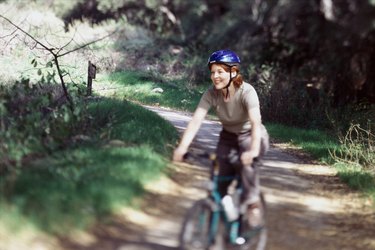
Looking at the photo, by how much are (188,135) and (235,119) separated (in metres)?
0.58

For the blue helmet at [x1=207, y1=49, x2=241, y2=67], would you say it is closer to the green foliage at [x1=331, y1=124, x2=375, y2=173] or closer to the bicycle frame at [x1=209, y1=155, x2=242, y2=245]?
the bicycle frame at [x1=209, y1=155, x2=242, y2=245]

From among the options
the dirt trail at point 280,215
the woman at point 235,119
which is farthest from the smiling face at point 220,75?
the dirt trail at point 280,215

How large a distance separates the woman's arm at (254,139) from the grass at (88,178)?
5.59 ft

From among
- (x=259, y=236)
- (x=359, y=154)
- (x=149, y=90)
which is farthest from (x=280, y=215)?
(x=149, y=90)

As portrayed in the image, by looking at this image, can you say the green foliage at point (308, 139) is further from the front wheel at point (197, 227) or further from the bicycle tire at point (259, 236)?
the front wheel at point (197, 227)

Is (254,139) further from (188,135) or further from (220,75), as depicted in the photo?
(220,75)

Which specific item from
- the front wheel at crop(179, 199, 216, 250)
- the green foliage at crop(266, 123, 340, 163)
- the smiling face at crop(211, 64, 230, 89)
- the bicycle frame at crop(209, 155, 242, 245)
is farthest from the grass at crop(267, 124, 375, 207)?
the front wheel at crop(179, 199, 216, 250)

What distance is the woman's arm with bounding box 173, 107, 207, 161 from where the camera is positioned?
13.3 feet

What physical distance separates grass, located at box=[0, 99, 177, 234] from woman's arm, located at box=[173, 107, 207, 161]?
1.32 meters

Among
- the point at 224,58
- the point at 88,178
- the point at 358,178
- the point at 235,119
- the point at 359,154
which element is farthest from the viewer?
the point at 359,154

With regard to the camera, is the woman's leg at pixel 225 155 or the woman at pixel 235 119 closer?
the woman at pixel 235 119

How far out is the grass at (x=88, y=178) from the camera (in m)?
4.66

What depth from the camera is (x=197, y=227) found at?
4051mm

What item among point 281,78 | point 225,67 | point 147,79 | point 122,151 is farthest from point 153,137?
point 147,79
